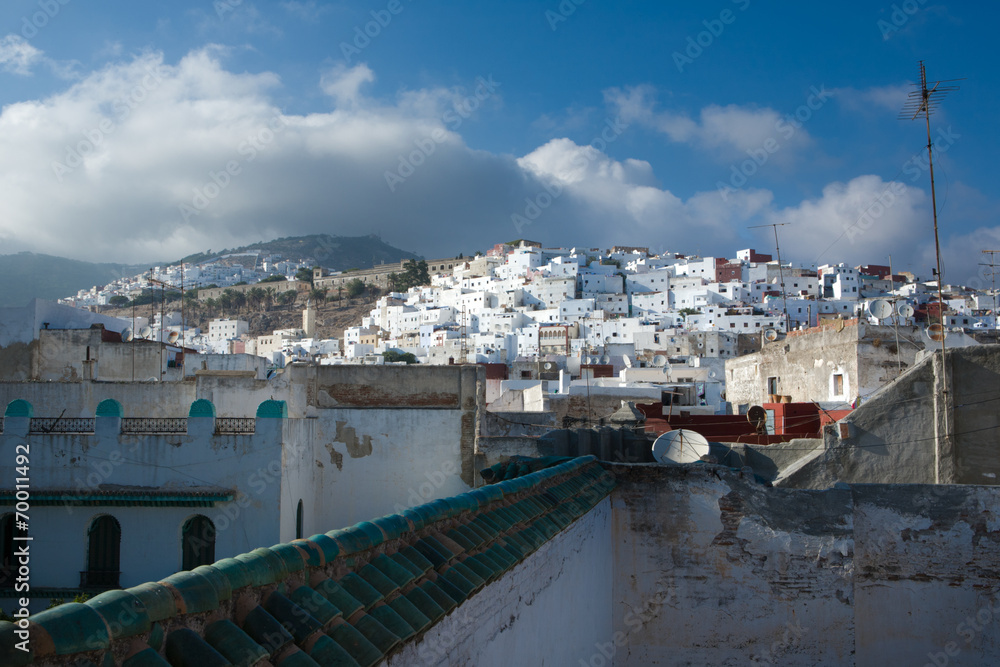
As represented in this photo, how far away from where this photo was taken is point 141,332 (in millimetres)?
30500

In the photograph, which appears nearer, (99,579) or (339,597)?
(339,597)

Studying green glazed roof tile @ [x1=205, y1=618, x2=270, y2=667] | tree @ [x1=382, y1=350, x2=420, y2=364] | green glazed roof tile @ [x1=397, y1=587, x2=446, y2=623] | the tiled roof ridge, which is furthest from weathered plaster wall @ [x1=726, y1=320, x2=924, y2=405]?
tree @ [x1=382, y1=350, x2=420, y2=364]

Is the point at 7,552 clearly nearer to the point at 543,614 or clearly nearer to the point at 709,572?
the point at 709,572

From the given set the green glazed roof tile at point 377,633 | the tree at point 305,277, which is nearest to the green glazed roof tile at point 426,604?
the green glazed roof tile at point 377,633

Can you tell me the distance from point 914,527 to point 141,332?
96.0ft

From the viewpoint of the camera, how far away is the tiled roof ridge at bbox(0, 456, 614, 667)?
1653 millimetres

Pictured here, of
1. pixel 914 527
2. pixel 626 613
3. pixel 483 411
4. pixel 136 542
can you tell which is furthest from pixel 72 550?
pixel 914 527

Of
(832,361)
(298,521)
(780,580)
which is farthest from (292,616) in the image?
(832,361)

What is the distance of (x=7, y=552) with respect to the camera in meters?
11.0

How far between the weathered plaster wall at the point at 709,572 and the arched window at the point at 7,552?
28.5ft

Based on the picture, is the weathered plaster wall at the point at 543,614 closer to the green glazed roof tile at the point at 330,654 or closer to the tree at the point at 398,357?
the green glazed roof tile at the point at 330,654

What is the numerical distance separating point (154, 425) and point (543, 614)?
8897mm

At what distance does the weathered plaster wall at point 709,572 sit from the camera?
7012 mm

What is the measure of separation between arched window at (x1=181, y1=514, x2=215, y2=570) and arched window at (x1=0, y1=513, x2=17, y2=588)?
92.8 inches
